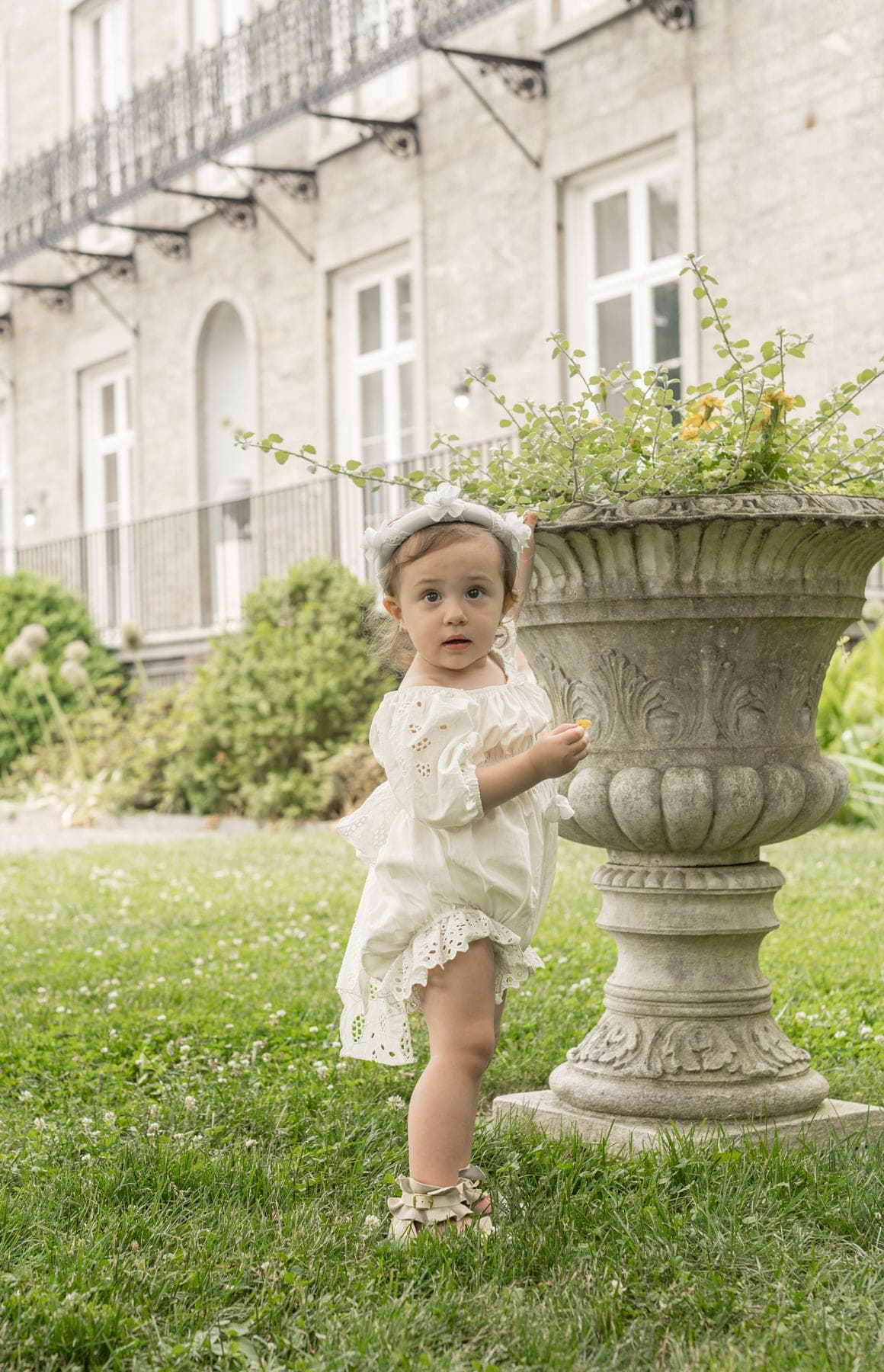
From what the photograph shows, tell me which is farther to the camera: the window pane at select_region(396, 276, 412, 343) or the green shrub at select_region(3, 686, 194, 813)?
the window pane at select_region(396, 276, 412, 343)

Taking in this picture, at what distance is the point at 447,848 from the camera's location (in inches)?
99.4

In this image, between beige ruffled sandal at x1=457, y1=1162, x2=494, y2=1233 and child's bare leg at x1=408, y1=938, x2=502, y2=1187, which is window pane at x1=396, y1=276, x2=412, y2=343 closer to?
child's bare leg at x1=408, y1=938, x2=502, y2=1187

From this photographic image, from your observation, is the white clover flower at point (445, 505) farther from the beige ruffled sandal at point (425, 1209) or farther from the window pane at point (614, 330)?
the window pane at point (614, 330)

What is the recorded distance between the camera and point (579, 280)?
440 inches

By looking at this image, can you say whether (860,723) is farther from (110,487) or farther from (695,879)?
(110,487)

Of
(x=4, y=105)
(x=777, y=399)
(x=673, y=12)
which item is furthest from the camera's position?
(x=4, y=105)

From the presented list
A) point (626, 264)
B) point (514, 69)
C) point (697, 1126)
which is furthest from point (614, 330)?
point (697, 1126)

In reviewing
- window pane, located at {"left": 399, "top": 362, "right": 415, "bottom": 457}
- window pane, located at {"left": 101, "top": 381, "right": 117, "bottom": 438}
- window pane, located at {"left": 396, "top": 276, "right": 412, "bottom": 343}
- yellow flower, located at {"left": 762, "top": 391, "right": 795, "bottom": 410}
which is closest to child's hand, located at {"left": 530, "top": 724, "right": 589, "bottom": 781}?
yellow flower, located at {"left": 762, "top": 391, "right": 795, "bottom": 410}

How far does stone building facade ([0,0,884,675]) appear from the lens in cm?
942

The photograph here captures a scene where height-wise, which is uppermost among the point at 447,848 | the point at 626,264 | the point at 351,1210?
the point at 626,264

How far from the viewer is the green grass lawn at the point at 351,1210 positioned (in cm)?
200

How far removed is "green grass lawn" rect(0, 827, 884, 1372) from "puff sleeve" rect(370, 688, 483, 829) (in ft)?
2.17

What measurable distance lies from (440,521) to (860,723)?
22.2 ft

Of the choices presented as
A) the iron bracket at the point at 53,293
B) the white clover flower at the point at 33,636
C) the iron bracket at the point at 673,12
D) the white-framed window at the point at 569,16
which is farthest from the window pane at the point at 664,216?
the iron bracket at the point at 53,293
